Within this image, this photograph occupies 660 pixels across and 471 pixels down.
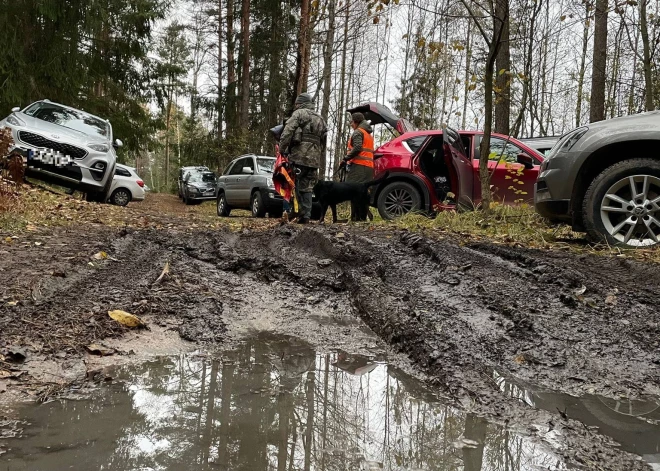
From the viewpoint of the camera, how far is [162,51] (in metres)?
37.7

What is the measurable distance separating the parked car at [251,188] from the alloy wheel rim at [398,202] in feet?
13.0

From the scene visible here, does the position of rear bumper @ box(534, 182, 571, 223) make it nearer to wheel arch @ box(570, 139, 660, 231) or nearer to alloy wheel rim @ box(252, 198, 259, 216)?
wheel arch @ box(570, 139, 660, 231)

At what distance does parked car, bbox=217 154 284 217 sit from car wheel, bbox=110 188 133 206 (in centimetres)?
326

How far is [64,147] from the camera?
10094 millimetres

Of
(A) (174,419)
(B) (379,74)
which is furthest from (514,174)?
(B) (379,74)

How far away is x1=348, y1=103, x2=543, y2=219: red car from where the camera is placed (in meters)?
8.34

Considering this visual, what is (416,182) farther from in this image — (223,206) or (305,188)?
(223,206)

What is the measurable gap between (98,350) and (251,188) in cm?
1055

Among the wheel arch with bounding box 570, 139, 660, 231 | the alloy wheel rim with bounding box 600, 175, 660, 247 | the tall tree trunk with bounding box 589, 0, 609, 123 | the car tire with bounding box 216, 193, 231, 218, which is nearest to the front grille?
the car tire with bounding box 216, 193, 231, 218

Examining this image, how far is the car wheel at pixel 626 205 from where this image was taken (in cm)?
492

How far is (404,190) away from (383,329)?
232 inches

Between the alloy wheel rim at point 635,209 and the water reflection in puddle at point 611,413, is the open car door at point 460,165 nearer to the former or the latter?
the alloy wheel rim at point 635,209

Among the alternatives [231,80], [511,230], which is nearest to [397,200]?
[511,230]

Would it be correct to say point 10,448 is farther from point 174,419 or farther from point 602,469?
point 602,469
